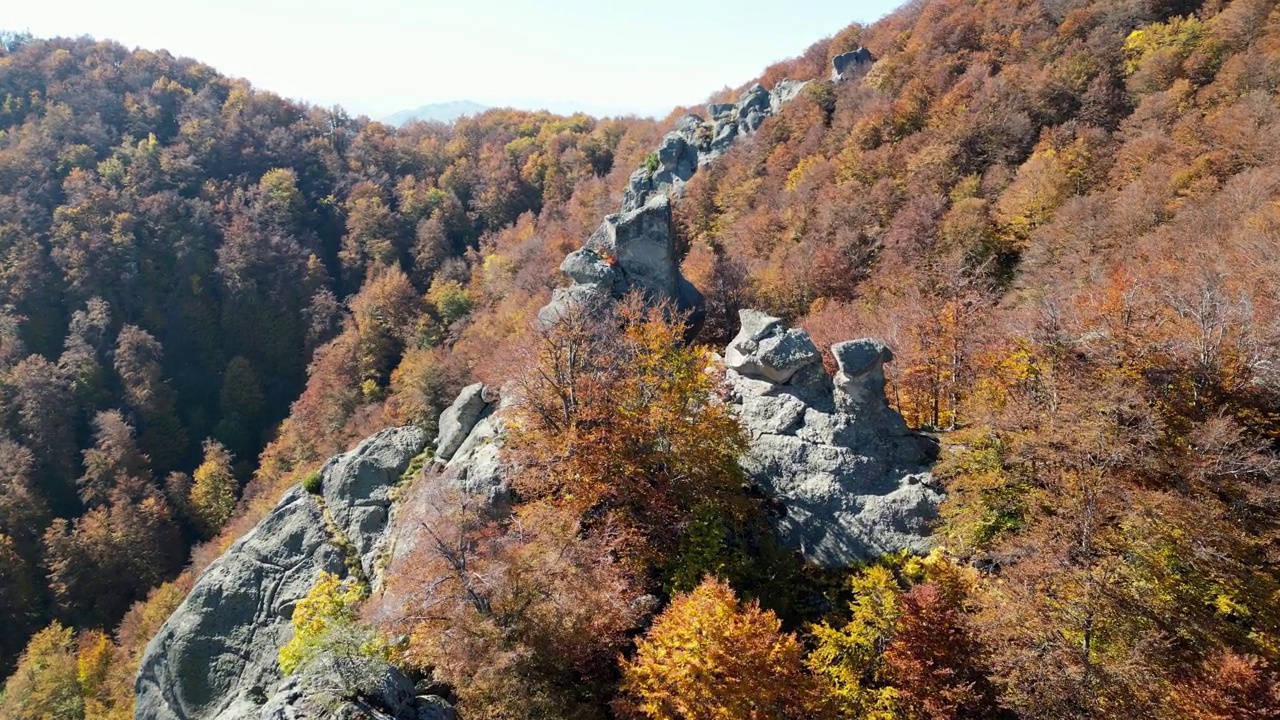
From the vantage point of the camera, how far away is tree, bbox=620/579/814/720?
13961 mm

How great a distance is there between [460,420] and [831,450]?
16.9m

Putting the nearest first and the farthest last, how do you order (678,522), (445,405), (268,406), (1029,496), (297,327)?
(1029,496)
(678,522)
(445,405)
(268,406)
(297,327)

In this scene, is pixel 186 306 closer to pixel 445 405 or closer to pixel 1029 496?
pixel 445 405

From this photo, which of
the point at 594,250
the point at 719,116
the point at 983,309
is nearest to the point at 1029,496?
the point at 983,309

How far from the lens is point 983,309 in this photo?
91.1 feet

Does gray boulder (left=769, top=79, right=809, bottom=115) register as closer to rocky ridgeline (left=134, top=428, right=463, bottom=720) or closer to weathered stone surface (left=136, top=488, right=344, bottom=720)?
rocky ridgeline (left=134, top=428, right=463, bottom=720)

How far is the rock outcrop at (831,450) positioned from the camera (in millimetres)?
21297

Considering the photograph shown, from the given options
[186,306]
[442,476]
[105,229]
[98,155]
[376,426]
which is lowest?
[376,426]

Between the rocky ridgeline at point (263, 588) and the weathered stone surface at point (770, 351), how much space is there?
56.9ft

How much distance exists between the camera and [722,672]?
14055 millimetres

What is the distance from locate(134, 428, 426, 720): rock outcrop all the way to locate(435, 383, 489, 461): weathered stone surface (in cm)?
284

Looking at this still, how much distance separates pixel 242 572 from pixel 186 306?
75303 millimetres

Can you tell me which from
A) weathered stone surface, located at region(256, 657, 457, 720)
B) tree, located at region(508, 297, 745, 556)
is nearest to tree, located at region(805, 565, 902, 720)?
tree, located at region(508, 297, 745, 556)

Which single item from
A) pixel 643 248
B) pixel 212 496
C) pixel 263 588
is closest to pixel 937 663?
pixel 263 588
